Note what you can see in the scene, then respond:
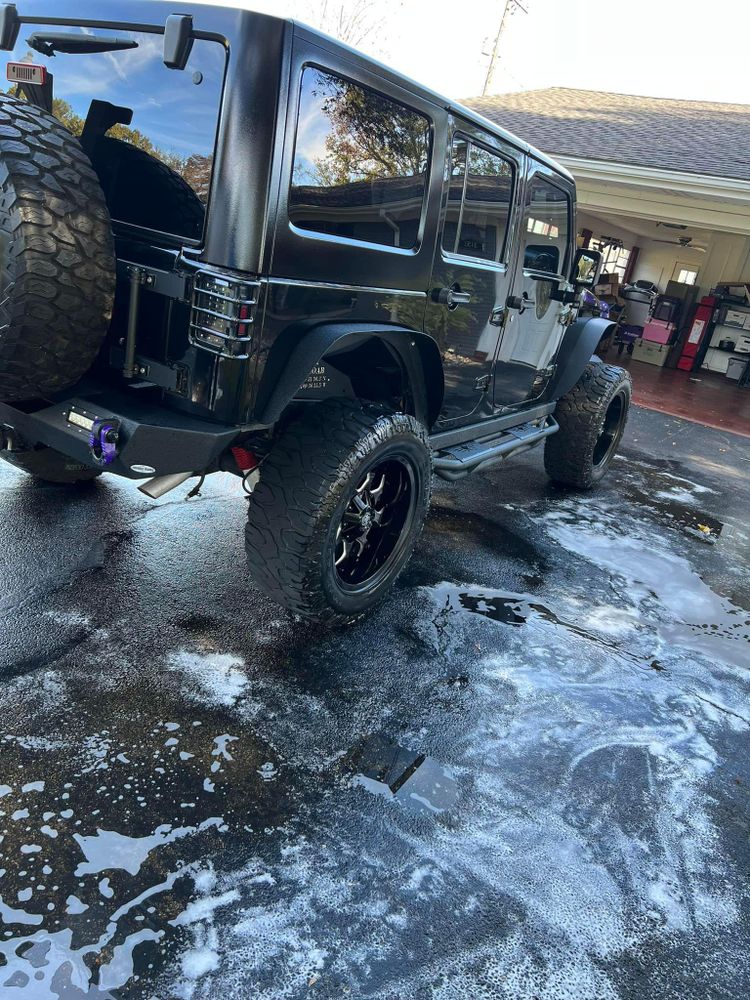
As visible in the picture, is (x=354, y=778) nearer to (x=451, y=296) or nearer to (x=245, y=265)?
(x=245, y=265)

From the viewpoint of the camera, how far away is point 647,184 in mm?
11328

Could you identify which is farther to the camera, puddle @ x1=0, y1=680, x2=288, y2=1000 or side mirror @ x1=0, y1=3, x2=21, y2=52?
side mirror @ x1=0, y1=3, x2=21, y2=52

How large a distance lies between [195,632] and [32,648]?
2.09 feet

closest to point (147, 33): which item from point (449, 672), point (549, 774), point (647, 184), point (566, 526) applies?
point (449, 672)

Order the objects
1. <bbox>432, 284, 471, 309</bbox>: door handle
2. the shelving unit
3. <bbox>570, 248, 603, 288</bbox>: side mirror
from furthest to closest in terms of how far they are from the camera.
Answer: the shelving unit
<bbox>570, 248, 603, 288</bbox>: side mirror
<bbox>432, 284, 471, 309</bbox>: door handle

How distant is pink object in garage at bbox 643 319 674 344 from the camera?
51.8 feet

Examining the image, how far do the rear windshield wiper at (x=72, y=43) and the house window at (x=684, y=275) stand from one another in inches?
675

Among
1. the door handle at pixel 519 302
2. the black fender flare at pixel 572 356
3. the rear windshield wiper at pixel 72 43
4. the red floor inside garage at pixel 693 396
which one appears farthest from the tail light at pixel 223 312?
the red floor inside garage at pixel 693 396

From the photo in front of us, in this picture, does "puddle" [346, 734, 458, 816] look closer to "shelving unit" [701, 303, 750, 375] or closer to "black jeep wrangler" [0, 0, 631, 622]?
"black jeep wrangler" [0, 0, 631, 622]

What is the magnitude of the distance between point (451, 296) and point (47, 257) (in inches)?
73.3

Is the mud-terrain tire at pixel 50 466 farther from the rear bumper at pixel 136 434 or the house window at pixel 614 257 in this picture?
the house window at pixel 614 257

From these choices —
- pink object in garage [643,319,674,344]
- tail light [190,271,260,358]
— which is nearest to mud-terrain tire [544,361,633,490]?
tail light [190,271,260,358]

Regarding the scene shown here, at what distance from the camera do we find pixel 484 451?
4324mm

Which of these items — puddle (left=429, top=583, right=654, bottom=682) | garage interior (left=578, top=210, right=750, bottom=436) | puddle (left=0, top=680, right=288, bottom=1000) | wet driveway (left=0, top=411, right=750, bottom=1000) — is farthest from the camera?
garage interior (left=578, top=210, right=750, bottom=436)
